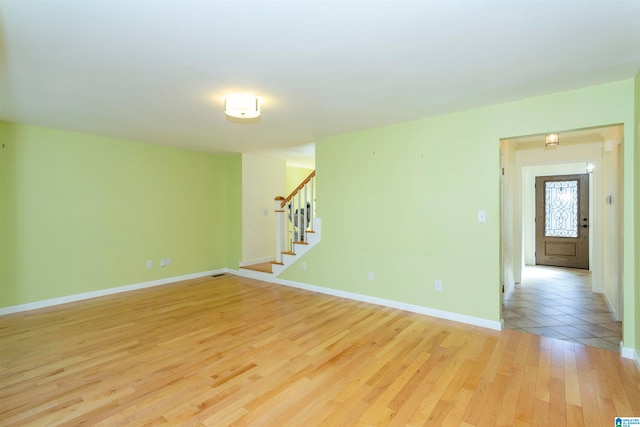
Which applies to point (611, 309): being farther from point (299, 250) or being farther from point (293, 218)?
point (293, 218)

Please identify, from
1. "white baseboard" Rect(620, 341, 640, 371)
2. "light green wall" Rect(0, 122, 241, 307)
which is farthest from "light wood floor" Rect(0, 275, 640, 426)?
"light green wall" Rect(0, 122, 241, 307)

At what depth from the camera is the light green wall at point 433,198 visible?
114 inches

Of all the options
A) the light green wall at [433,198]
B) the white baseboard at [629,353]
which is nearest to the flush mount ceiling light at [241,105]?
the light green wall at [433,198]

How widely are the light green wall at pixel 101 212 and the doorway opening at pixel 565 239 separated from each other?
502 centimetres

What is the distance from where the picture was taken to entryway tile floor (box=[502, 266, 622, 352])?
314 centimetres

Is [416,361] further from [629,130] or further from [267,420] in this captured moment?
[629,130]

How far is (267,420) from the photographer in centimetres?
188

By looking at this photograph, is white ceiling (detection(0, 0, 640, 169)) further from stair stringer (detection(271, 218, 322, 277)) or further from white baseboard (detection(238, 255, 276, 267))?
white baseboard (detection(238, 255, 276, 267))

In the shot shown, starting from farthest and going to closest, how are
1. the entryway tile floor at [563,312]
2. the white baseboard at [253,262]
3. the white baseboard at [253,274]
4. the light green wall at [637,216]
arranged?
the white baseboard at [253,262] → the white baseboard at [253,274] → the entryway tile floor at [563,312] → the light green wall at [637,216]

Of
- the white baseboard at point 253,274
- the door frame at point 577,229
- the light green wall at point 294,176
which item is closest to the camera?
the white baseboard at point 253,274

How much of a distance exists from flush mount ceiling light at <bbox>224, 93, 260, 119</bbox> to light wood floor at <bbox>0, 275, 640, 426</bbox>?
2234 mm

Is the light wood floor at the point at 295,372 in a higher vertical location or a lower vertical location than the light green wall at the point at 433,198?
lower

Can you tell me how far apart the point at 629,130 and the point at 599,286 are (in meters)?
3.20

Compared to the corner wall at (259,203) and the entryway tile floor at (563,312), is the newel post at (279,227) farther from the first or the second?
the entryway tile floor at (563,312)
